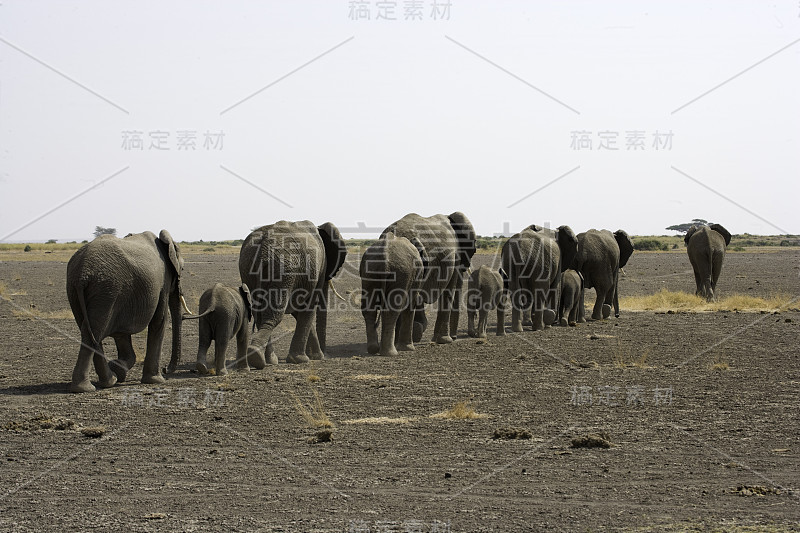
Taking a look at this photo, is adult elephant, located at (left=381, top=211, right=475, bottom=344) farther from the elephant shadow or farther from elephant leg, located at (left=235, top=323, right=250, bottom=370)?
the elephant shadow

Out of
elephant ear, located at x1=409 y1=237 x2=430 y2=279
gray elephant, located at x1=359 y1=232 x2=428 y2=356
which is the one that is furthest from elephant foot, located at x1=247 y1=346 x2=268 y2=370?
elephant ear, located at x1=409 y1=237 x2=430 y2=279

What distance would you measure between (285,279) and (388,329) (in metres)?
2.83

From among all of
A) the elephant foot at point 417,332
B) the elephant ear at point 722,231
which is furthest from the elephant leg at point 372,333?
the elephant ear at point 722,231

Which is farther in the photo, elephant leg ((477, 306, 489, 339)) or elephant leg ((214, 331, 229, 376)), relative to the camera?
elephant leg ((477, 306, 489, 339))

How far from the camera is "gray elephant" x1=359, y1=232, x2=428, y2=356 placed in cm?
1700

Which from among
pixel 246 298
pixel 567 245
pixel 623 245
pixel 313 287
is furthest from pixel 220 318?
pixel 623 245

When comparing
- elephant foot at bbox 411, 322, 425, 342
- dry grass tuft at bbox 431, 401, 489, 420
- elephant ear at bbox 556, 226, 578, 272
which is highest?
elephant ear at bbox 556, 226, 578, 272

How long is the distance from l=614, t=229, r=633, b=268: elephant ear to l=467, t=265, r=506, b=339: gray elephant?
7310 millimetres

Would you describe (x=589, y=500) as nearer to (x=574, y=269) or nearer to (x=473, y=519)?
(x=473, y=519)

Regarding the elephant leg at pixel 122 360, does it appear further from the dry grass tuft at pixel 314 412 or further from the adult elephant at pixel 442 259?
the adult elephant at pixel 442 259

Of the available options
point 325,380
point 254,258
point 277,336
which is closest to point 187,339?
point 277,336

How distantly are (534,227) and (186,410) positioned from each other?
1342cm

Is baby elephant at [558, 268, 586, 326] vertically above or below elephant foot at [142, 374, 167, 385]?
above

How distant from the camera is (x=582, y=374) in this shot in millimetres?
15148
